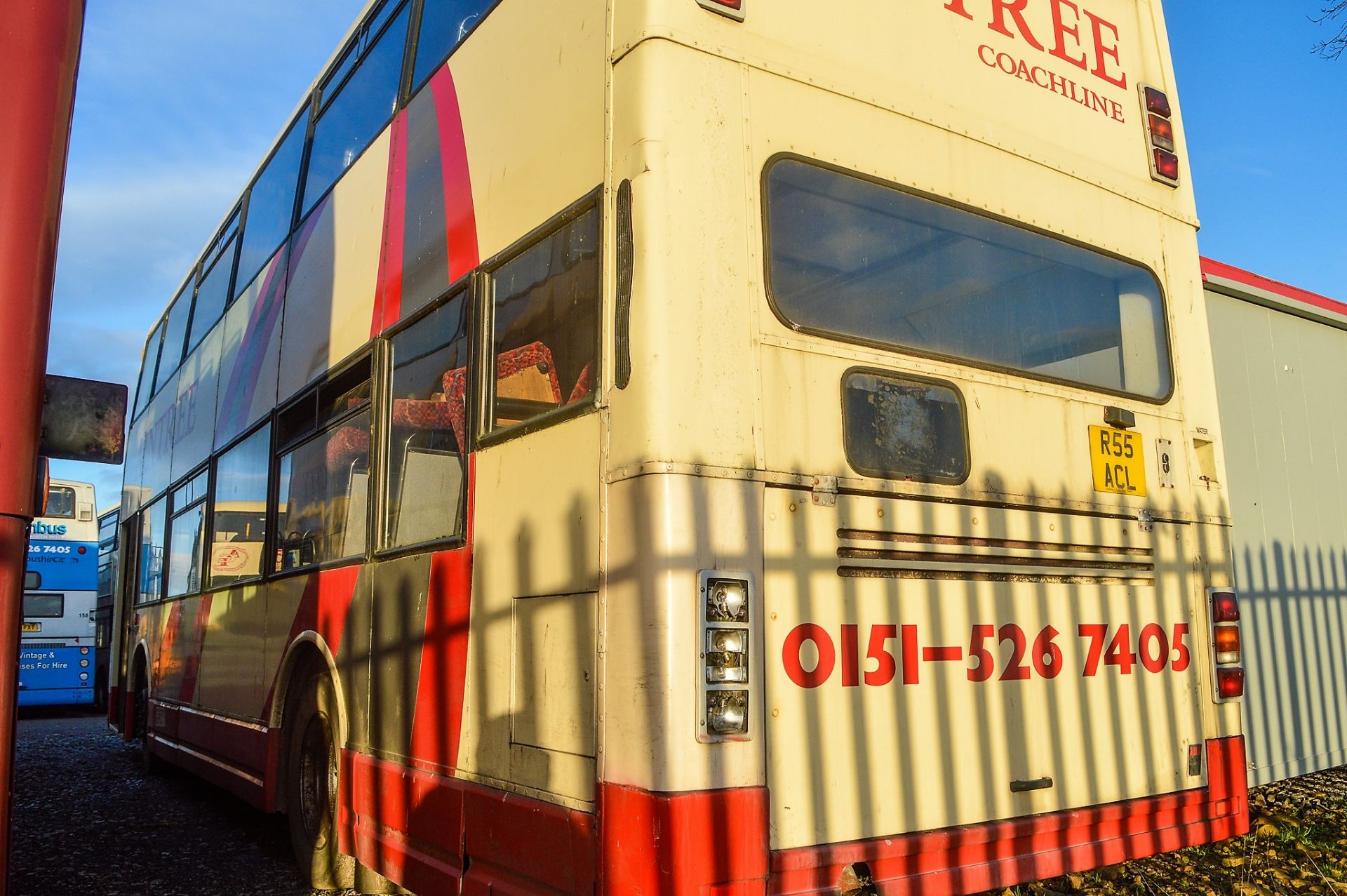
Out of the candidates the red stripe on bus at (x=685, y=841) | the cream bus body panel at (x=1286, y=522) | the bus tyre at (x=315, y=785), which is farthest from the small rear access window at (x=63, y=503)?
the red stripe on bus at (x=685, y=841)

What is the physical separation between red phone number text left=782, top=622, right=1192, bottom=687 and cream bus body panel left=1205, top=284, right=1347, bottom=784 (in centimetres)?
316

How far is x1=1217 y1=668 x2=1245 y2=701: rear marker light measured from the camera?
3.99 metres

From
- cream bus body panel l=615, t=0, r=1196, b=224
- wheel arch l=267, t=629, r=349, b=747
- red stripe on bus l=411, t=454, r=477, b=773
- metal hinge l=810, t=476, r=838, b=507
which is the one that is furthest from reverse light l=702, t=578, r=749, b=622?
wheel arch l=267, t=629, r=349, b=747

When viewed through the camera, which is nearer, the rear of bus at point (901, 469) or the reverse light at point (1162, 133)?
the rear of bus at point (901, 469)

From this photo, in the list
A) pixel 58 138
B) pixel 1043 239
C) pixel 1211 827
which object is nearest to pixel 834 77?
pixel 1043 239

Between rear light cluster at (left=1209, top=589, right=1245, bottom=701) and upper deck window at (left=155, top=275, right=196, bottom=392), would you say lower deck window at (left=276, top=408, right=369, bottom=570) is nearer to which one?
rear light cluster at (left=1209, top=589, right=1245, bottom=701)

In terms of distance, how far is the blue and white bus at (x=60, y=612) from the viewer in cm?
1955

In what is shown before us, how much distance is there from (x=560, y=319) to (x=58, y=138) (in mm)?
1424

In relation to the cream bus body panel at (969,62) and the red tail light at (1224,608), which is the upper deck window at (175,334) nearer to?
the cream bus body panel at (969,62)

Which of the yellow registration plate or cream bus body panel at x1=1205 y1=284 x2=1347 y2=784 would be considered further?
cream bus body panel at x1=1205 y1=284 x2=1347 y2=784

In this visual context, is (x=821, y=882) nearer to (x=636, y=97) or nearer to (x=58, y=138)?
(x=636, y=97)

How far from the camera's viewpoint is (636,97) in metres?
3.09

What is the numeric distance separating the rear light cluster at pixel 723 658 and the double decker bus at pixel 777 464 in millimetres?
12

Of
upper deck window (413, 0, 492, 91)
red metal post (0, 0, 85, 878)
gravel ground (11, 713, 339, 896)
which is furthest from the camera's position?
gravel ground (11, 713, 339, 896)
